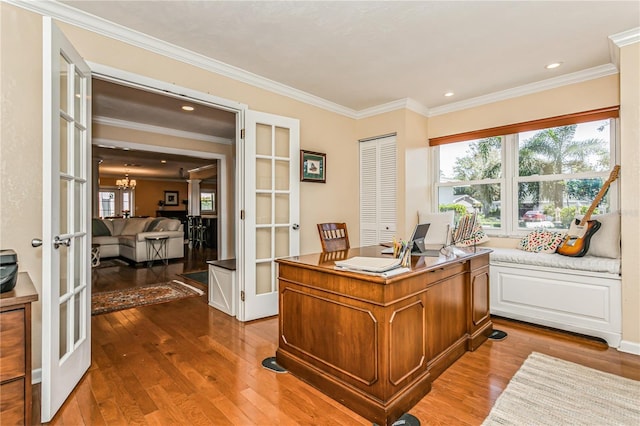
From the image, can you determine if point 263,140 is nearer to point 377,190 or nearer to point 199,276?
point 377,190

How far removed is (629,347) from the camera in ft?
8.42

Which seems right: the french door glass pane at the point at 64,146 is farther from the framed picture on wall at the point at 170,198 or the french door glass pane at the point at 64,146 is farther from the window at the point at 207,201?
the framed picture on wall at the point at 170,198

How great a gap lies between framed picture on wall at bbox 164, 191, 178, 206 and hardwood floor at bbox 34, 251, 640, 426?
34.5 feet

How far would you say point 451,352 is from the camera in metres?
2.34

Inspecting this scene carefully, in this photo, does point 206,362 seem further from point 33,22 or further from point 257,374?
point 33,22

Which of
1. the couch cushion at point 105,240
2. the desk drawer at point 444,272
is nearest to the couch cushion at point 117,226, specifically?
the couch cushion at point 105,240

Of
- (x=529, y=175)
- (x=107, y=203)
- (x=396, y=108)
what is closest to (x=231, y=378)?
(x=396, y=108)

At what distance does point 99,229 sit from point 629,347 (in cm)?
904

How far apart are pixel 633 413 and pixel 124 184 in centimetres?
1322

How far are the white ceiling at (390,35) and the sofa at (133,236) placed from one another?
4904 mm

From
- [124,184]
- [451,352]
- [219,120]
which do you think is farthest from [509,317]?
[124,184]

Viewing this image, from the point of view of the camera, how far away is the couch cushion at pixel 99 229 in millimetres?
7254

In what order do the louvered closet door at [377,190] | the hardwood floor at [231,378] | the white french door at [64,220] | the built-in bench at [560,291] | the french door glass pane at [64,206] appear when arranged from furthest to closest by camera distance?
the louvered closet door at [377,190]
the built-in bench at [560,291]
the french door glass pane at [64,206]
the hardwood floor at [231,378]
the white french door at [64,220]

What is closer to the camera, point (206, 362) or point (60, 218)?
point (60, 218)
